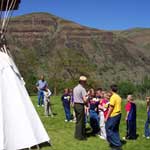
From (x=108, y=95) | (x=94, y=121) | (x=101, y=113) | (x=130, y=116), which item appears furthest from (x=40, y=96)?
(x=108, y=95)

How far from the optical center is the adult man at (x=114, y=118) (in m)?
11.8

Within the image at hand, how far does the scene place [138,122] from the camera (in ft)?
61.4

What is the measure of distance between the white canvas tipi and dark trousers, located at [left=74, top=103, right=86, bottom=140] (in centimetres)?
229

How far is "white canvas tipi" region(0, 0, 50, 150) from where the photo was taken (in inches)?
405

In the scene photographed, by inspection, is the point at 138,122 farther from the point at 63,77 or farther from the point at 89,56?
the point at 89,56

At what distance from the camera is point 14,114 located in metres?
10.5

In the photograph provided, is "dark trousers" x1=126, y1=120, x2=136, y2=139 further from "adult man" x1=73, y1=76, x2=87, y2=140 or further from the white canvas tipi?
the white canvas tipi

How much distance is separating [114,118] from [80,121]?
1822 millimetres

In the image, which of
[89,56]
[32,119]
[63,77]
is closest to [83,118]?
[32,119]

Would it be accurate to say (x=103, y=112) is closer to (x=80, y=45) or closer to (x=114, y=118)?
(x=114, y=118)

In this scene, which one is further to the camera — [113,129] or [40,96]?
[40,96]

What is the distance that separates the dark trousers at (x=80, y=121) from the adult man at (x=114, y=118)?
1.53m

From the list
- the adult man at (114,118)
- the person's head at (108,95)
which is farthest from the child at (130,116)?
the adult man at (114,118)

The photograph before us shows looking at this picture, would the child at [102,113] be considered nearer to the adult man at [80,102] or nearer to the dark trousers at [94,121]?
the dark trousers at [94,121]
